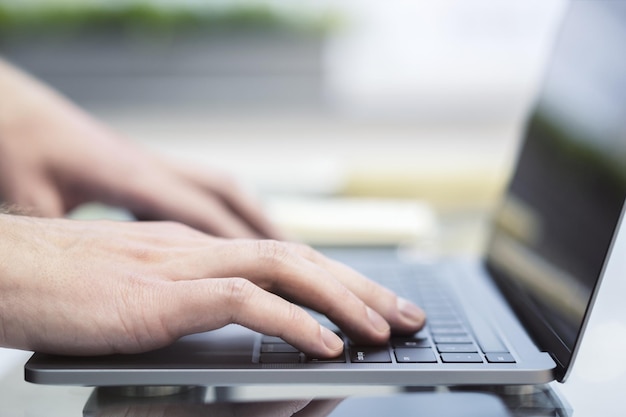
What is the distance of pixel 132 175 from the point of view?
0.85 metres

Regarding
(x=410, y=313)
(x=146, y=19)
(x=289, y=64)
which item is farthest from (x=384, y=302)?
(x=146, y=19)

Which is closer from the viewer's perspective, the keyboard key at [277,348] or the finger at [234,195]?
the keyboard key at [277,348]

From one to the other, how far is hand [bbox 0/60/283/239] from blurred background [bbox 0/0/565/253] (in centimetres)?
265

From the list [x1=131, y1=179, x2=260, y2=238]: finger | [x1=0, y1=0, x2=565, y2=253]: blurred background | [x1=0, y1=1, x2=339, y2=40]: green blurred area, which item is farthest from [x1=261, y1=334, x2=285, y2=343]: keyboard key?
[x1=0, y1=1, x2=339, y2=40]: green blurred area

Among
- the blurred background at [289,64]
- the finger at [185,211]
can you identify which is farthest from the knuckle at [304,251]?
the blurred background at [289,64]

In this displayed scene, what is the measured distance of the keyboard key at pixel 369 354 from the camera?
48cm

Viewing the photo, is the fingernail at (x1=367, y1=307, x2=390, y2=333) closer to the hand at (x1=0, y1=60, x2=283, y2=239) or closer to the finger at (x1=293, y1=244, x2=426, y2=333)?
the finger at (x1=293, y1=244, x2=426, y2=333)

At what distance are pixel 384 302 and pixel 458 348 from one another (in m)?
0.06

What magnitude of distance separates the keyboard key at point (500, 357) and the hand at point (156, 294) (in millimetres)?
68

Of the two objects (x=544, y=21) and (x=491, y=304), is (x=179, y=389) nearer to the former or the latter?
(x=491, y=304)

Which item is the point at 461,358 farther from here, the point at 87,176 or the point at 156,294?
the point at 87,176

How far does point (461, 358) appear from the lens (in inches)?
19.1

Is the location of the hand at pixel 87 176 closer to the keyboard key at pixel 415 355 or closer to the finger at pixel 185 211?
the finger at pixel 185 211

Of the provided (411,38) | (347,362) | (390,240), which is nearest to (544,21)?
(411,38)
